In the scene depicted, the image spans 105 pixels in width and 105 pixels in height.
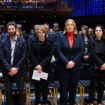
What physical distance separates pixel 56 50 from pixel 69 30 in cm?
47

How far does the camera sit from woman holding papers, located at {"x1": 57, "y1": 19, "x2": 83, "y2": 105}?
720 cm

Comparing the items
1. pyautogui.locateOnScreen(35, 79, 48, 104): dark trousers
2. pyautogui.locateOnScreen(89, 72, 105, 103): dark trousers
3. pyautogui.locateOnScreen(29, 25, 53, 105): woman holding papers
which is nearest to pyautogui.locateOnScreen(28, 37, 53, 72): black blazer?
pyautogui.locateOnScreen(29, 25, 53, 105): woman holding papers

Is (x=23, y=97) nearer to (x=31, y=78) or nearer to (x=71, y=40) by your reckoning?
(x=31, y=78)

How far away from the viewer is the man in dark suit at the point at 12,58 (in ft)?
22.9

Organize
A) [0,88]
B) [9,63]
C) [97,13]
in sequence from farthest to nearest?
→ [97,13] → [0,88] → [9,63]

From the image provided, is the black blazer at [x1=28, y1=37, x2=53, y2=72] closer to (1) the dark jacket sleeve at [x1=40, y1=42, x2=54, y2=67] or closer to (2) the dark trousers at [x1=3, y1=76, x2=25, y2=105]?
(1) the dark jacket sleeve at [x1=40, y1=42, x2=54, y2=67]

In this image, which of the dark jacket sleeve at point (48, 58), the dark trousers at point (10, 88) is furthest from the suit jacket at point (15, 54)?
the dark jacket sleeve at point (48, 58)

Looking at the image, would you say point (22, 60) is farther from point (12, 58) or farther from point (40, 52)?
point (40, 52)

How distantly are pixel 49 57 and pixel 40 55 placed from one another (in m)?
0.18

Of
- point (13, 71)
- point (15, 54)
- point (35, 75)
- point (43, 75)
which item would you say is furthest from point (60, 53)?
point (13, 71)

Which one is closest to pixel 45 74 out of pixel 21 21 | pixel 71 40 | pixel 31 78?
pixel 31 78

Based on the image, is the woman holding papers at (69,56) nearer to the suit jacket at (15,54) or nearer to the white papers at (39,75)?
the white papers at (39,75)

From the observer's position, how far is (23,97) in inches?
281

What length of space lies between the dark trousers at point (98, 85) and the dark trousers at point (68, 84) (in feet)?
1.83
